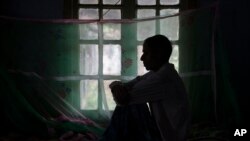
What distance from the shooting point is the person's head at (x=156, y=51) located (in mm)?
1832

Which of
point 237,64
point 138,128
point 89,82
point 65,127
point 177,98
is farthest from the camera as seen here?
point 237,64

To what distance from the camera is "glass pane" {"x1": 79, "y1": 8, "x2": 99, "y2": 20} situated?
159 inches

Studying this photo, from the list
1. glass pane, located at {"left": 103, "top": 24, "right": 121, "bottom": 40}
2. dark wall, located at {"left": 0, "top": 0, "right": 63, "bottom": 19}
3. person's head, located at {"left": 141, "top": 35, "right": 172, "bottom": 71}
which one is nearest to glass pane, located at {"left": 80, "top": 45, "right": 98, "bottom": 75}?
glass pane, located at {"left": 103, "top": 24, "right": 121, "bottom": 40}

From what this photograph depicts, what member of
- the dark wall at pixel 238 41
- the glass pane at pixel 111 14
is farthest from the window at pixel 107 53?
the dark wall at pixel 238 41

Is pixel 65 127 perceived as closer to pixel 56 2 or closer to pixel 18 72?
pixel 18 72

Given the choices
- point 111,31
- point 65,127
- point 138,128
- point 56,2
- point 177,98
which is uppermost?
point 56,2

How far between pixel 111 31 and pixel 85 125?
90 centimetres

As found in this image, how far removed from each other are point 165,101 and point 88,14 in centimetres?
243

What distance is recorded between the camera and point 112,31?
3.67 m

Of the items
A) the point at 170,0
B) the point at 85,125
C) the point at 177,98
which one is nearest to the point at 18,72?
the point at 85,125

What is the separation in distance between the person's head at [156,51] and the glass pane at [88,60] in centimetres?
183

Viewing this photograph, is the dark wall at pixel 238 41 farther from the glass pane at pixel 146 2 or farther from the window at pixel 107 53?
the window at pixel 107 53

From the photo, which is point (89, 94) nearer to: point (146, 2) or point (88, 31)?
point (88, 31)

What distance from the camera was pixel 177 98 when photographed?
1.80m
